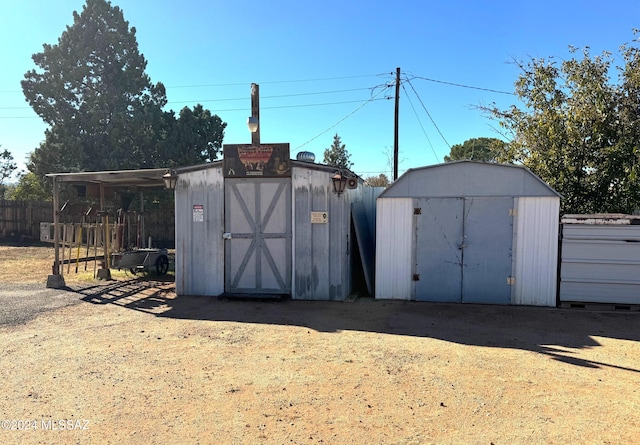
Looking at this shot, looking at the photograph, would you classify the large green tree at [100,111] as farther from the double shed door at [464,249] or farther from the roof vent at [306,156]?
the double shed door at [464,249]

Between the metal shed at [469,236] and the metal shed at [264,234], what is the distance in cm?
89

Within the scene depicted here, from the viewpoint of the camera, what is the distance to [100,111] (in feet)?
60.1

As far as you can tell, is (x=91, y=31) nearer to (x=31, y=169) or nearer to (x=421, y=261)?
(x=31, y=169)

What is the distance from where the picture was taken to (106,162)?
17.8 m

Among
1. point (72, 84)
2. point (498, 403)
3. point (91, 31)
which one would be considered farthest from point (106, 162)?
point (498, 403)

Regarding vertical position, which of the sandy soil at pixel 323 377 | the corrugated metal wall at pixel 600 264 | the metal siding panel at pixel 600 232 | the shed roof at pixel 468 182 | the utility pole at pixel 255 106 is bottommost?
the sandy soil at pixel 323 377

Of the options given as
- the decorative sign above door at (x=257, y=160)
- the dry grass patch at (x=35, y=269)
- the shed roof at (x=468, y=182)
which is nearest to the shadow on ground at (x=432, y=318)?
the shed roof at (x=468, y=182)

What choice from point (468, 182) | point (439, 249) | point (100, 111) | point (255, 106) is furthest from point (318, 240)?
point (100, 111)

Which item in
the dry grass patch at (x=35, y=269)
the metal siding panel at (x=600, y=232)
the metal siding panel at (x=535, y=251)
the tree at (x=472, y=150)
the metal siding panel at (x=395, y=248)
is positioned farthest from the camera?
the tree at (x=472, y=150)

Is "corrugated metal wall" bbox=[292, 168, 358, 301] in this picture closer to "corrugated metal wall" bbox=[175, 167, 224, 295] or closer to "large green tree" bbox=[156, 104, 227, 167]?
"corrugated metal wall" bbox=[175, 167, 224, 295]

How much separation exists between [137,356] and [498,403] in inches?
150

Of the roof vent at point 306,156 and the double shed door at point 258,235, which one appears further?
the roof vent at point 306,156

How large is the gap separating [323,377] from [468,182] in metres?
4.65

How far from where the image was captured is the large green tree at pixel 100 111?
59.3 feet
